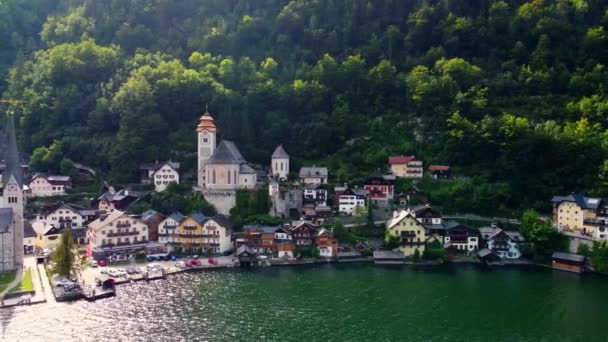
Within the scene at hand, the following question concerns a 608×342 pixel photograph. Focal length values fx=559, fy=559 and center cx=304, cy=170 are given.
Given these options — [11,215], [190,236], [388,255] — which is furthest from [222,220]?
[11,215]

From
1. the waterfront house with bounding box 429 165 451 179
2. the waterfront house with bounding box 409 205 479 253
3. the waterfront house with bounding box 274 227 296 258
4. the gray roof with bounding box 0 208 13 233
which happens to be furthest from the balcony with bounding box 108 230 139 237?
the waterfront house with bounding box 429 165 451 179

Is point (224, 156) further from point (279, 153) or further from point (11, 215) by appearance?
point (11, 215)

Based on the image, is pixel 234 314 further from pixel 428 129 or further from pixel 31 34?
pixel 31 34

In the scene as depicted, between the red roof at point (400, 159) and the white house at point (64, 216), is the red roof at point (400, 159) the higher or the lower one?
the higher one

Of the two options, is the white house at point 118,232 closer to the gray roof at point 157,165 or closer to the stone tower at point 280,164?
the gray roof at point 157,165

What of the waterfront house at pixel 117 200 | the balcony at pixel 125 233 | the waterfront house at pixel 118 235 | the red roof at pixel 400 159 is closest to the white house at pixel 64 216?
the waterfront house at pixel 117 200

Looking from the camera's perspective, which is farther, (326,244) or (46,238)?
(46,238)

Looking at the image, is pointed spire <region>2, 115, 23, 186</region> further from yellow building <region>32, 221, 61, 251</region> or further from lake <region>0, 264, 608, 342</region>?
lake <region>0, 264, 608, 342</region>

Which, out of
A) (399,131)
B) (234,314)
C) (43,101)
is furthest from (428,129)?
(43,101)
